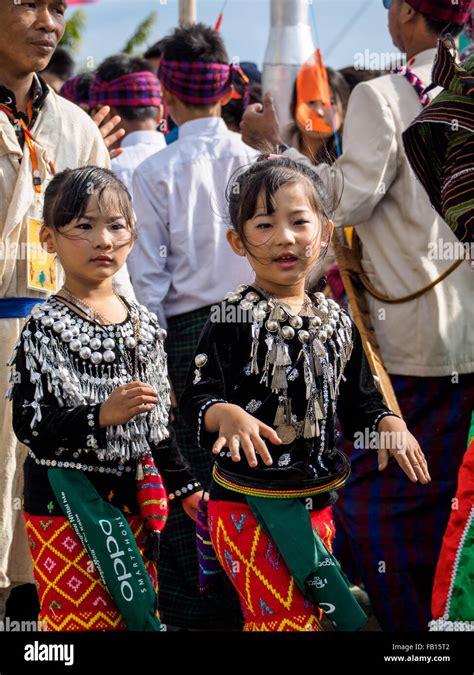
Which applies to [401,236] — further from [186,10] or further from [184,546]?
[186,10]

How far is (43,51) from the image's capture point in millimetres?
3521

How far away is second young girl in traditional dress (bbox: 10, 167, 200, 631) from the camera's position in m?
2.90

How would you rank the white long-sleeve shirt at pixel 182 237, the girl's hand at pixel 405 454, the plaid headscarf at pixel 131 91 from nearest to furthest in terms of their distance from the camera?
the girl's hand at pixel 405 454
the white long-sleeve shirt at pixel 182 237
the plaid headscarf at pixel 131 91

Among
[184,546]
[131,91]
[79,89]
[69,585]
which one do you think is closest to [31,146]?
[69,585]

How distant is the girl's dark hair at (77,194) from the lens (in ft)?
10.1

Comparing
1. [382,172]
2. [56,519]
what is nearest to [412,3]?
[382,172]

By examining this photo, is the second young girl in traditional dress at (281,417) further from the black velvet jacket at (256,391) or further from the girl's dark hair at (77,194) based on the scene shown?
the girl's dark hair at (77,194)

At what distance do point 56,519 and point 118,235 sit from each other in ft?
2.69

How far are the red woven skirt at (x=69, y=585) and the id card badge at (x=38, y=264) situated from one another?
0.83m

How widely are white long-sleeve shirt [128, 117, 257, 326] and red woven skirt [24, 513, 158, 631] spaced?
1633 mm

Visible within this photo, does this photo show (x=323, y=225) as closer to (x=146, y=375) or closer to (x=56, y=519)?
(x=146, y=375)

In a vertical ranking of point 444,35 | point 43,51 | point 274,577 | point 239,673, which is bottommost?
point 239,673

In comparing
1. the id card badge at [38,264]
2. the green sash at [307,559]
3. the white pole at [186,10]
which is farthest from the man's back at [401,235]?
the white pole at [186,10]

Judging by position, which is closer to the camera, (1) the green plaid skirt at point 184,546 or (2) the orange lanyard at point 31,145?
(2) the orange lanyard at point 31,145
